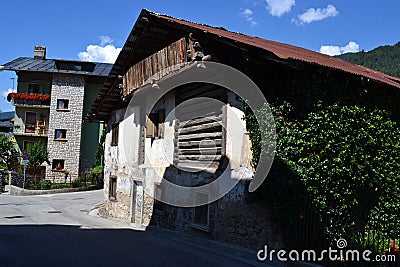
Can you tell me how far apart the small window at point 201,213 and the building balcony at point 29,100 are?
99.5 ft

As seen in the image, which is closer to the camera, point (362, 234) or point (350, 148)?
point (362, 234)

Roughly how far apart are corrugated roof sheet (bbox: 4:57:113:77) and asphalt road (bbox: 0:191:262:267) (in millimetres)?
23627

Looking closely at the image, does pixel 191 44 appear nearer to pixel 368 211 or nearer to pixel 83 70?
pixel 368 211

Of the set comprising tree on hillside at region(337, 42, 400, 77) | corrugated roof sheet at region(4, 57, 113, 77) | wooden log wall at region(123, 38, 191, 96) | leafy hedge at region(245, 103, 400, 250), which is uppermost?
tree on hillside at region(337, 42, 400, 77)

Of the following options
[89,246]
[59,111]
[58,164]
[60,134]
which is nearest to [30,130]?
[60,134]

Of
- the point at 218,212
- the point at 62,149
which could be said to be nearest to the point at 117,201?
the point at 218,212

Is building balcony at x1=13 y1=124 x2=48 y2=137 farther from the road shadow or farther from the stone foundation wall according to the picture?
the stone foundation wall

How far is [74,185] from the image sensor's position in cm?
3244

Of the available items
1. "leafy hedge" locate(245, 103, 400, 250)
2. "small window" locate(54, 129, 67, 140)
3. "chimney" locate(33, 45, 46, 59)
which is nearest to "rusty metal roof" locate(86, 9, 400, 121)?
"leafy hedge" locate(245, 103, 400, 250)

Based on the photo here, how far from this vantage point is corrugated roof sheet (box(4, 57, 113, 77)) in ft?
125

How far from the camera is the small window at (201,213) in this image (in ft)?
37.4

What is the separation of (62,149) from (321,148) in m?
32.7

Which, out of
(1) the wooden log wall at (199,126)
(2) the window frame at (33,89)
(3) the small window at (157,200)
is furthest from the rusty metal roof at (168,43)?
(2) the window frame at (33,89)

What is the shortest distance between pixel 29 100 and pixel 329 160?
35.0m
